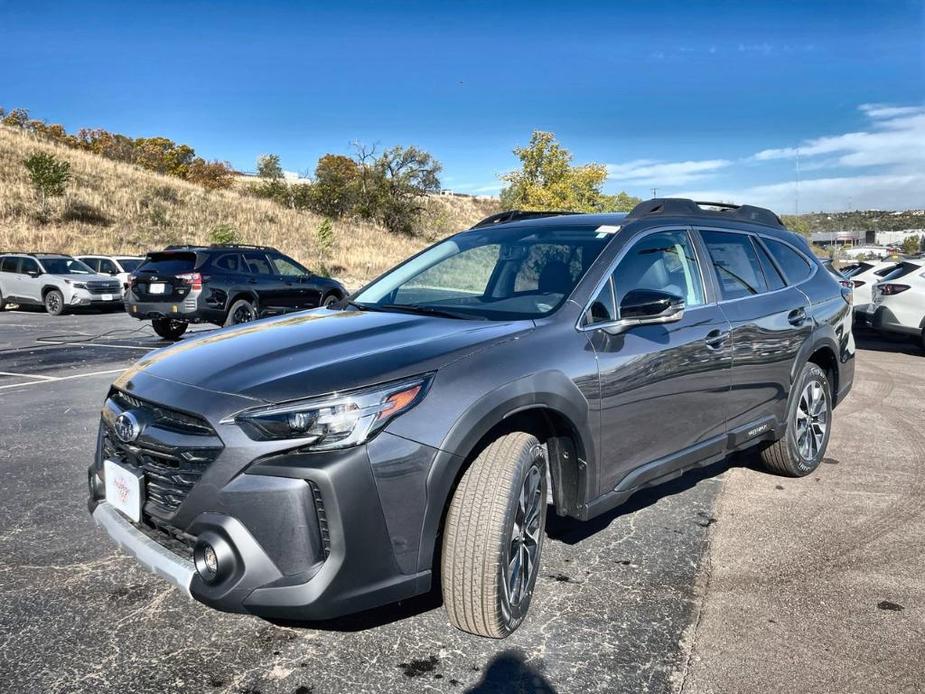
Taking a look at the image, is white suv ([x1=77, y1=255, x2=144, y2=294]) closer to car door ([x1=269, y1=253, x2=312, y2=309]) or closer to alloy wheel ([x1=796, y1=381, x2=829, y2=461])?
car door ([x1=269, y1=253, x2=312, y2=309])

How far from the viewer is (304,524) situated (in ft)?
7.51

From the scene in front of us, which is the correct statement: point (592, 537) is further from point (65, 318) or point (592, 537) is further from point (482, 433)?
point (65, 318)

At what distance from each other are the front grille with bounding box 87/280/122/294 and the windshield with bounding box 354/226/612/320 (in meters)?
16.7

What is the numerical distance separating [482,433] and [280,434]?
0.70 meters

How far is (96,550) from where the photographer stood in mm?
3598

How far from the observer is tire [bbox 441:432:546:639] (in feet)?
8.41

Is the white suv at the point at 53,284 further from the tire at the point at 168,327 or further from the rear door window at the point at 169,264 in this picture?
the rear door window at the point at 169,264

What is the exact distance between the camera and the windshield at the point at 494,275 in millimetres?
3420

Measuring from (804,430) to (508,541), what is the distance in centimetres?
305

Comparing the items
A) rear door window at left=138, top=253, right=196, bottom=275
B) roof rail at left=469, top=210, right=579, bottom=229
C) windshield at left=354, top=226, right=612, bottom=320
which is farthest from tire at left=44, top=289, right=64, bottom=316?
roof rail at left=469, top=210, right=579, bottom=229

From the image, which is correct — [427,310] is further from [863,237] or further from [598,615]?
[863,237]

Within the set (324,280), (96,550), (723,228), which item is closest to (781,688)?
(723,228)

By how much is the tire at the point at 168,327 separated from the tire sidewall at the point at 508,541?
37.3 ft

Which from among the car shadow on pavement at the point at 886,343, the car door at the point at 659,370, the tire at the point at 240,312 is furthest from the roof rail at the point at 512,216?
the tire at the point at 240,312
